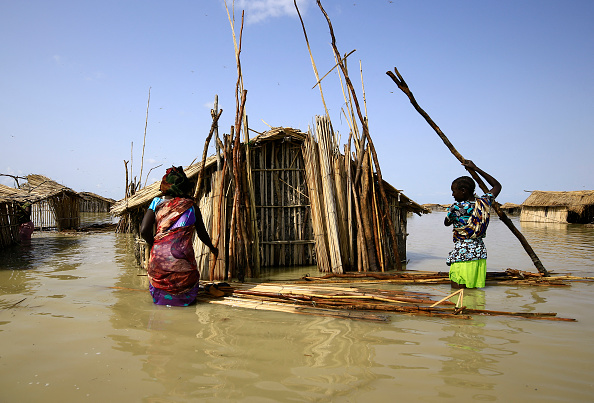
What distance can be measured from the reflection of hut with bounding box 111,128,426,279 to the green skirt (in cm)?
156

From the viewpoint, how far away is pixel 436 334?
3174mm

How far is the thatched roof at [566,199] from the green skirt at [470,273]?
23.1 metres

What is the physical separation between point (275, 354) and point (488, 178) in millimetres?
3753

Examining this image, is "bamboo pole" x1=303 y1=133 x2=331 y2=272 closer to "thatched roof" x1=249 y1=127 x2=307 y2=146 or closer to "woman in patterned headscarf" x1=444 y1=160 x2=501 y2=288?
"thatched roof" x1=249 y1=127 x2=307 y2=146

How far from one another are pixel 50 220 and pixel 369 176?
16.0 metres

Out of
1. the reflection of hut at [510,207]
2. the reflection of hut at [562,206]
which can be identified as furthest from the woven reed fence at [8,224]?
the reflection of hut at [510,207]

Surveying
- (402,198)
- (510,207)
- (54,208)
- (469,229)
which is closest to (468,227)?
(469,229)

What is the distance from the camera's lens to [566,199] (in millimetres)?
23875

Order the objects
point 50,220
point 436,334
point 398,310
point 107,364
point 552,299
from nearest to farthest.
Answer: point 107,364, point 436,334, point 398,310, point 552,299, point 50,220

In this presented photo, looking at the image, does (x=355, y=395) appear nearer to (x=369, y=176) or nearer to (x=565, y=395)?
(x=565, y=395)

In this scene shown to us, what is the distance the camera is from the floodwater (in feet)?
7.26

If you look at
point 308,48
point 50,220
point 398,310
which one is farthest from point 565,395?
point 50,220

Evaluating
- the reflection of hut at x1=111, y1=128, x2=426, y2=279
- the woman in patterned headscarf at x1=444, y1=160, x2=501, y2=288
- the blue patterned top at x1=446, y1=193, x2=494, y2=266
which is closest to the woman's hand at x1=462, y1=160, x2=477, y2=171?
the woman in patterned headscarf at x1=444, y1=160, x2=501, y2=288

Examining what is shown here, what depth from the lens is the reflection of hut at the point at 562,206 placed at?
918 inches
